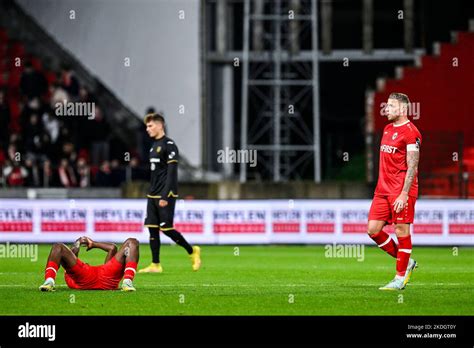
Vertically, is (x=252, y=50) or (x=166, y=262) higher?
(x=252, y=50)

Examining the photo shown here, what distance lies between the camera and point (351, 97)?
45312mm

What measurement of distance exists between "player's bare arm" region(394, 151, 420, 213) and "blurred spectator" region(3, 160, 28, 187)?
20335 mm

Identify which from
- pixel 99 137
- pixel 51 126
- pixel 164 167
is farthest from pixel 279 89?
pixel 164 167

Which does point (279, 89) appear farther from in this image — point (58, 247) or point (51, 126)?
point (58, 247)

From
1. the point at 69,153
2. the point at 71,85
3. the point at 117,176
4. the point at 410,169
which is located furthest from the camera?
the point at 71,85

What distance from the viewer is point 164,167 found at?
61.9 feet

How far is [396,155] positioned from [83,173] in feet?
67.2

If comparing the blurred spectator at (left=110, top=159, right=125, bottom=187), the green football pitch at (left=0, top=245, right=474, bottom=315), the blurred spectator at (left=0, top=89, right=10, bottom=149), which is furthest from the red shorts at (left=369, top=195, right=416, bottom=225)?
the blurred spectator at (left=0, top=89, right=10, bottom=149)

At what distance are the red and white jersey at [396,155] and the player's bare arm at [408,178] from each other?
101 millimetres

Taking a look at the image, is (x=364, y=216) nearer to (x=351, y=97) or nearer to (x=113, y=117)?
(x=113, y=117)

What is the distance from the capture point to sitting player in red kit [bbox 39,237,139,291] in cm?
1438

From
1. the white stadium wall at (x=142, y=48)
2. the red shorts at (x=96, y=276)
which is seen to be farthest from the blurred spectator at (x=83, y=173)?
the red shorts at (x=96, y=276)
